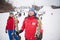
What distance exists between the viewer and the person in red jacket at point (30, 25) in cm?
182

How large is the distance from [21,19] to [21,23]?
5cm

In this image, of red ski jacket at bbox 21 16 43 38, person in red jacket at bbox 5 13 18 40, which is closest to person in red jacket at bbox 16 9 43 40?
red ski jacket at bbox 21 16 43 38

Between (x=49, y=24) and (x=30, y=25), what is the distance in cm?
24

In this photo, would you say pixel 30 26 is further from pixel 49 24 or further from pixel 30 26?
pixel 49 24

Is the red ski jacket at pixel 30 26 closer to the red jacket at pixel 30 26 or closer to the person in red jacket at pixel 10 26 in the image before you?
the red jacket at pixel 30 26

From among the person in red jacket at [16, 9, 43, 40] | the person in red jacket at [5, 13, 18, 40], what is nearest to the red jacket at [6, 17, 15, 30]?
the person in red jacket at [5, 13, 18, 40]

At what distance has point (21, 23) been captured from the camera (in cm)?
184

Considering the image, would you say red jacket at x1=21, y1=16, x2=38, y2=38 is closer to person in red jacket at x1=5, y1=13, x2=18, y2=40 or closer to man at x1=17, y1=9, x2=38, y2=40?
man at x1=17, y1=9, x2=38, y2=40

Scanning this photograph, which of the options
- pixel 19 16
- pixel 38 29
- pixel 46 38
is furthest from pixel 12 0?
pixel 46 38

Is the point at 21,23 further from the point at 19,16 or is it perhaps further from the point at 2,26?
the point at 2,26

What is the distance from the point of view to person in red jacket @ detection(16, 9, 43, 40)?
1822 millimetres

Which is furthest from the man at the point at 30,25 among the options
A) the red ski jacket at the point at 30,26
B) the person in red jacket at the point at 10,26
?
the person in red jacket at the point at 10,26

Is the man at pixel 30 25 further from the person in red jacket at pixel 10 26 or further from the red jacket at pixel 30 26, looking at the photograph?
the person in red jacket at pixel 10 26

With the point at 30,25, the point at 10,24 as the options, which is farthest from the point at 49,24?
the point at 10,24
